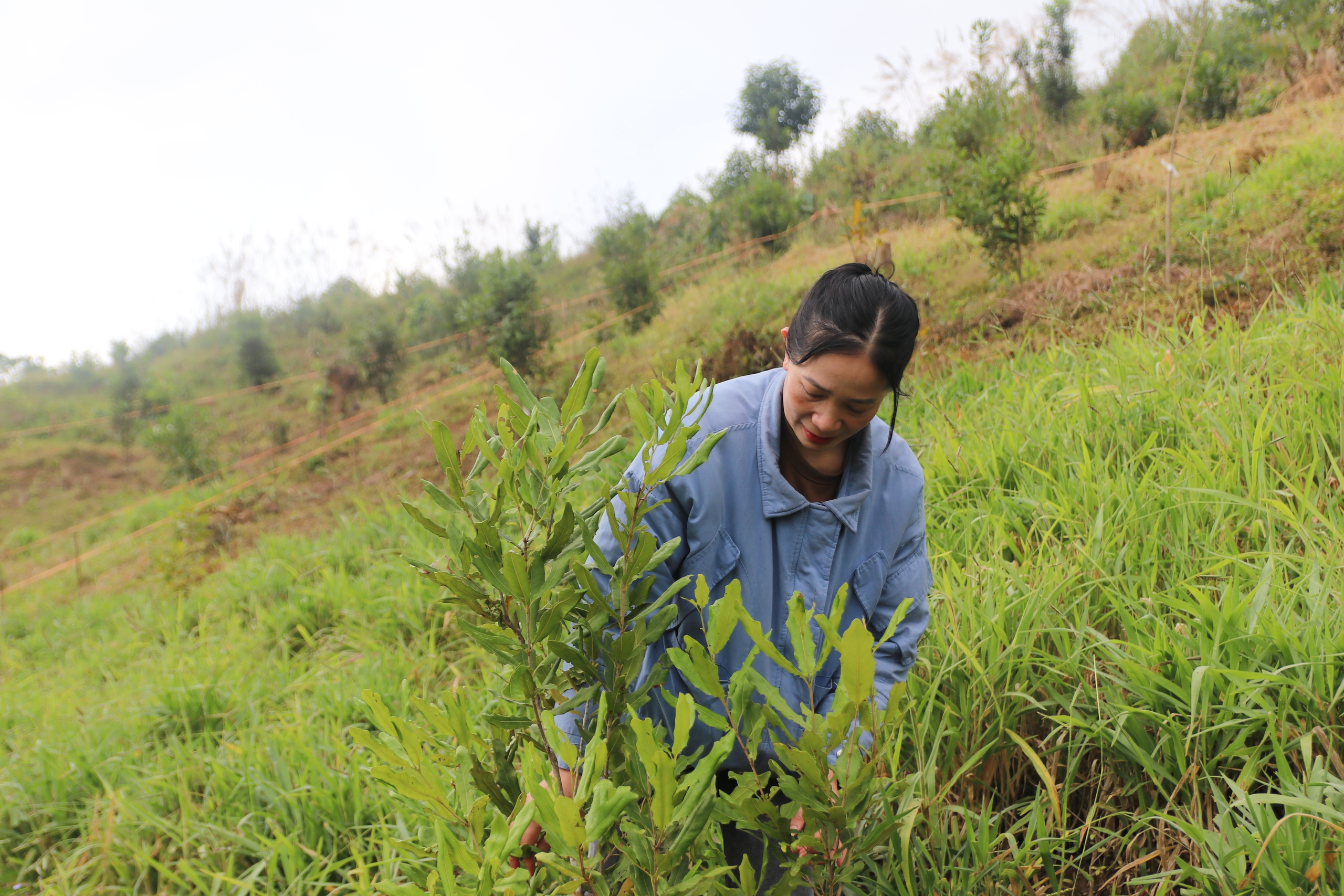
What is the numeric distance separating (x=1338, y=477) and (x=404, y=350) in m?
9.35

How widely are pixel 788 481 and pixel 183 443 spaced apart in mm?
9244

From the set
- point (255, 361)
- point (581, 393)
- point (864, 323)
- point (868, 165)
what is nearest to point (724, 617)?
point (581, 393)

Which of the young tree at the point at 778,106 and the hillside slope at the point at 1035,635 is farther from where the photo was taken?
the young tree at the point at 778,106

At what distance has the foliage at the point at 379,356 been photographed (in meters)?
8.98

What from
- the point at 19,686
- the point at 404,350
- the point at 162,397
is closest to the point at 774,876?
the point at 19,686

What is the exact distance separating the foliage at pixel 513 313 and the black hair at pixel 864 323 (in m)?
6.04

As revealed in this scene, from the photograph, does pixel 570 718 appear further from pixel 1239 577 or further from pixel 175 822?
pixel 175 822

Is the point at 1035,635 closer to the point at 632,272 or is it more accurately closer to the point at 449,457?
the point at 449,457

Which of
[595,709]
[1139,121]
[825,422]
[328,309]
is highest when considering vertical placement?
[328,309]

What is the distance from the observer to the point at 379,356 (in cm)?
901

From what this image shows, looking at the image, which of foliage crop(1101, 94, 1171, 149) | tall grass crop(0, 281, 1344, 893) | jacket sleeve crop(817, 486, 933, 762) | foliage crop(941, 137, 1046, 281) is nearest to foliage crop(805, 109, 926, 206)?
foliage crop(1101, 94, 1171, 149)

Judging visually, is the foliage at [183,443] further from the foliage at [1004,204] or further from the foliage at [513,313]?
the foliage at [1004,204]

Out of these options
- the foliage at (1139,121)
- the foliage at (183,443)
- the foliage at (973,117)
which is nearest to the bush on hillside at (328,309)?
the foliage at (183,443)

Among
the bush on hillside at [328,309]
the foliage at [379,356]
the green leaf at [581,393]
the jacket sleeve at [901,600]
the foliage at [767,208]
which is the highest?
the bush on hillside at [328,309]
